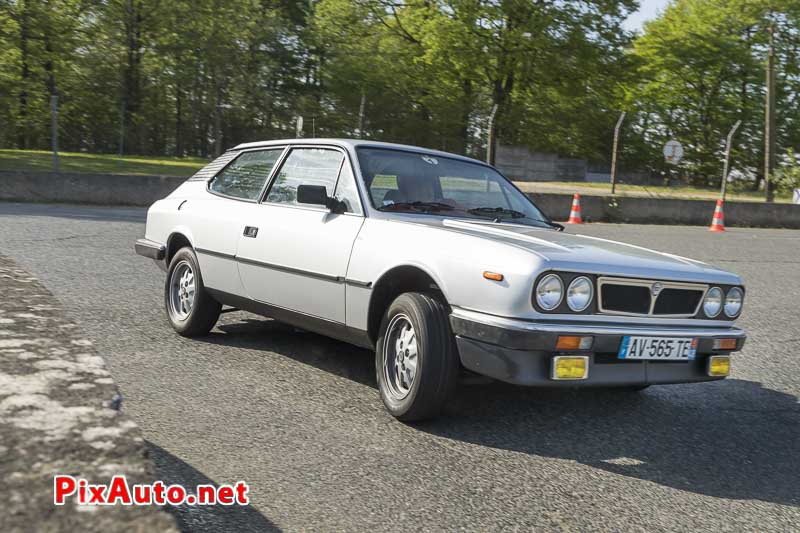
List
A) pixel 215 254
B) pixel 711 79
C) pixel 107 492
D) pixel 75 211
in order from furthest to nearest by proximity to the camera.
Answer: pixel 711 79 → pixel 75 211 → pixel 215 254 → pixel 107 492

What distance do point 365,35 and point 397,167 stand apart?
37.7 meters

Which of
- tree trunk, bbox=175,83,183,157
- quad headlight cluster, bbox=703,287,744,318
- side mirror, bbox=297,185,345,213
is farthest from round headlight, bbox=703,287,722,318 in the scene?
tree trunk, bbox=175,83,183,157

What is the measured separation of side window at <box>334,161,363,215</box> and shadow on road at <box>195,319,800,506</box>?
3.42 ft

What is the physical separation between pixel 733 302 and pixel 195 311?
352cm

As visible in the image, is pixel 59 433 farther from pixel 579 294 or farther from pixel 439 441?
pixel 579 294

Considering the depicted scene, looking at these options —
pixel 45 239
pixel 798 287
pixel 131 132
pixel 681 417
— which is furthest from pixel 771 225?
pixel 131 132

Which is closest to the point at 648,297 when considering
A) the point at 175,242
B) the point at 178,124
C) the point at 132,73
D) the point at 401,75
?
A: the point at 175,242

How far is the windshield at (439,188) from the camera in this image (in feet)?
17.4

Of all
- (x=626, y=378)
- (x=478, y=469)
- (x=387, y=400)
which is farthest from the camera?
(x=387, y=400)

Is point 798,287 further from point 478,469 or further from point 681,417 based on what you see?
point 478,469

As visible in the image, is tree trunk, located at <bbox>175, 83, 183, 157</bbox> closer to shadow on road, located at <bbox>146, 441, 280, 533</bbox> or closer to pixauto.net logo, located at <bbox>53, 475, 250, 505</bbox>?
shadow on road, located at <bbox>146, 441, 280, 533</bbox>

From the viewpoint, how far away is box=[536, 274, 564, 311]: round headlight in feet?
13.2

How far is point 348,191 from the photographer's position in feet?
17.3

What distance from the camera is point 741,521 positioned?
11.1ft
